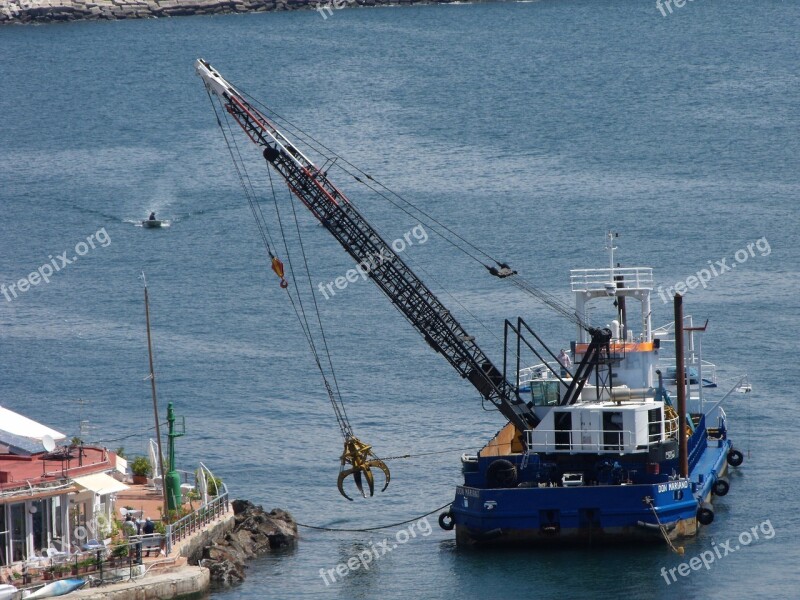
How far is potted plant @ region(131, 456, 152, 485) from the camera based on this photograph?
67625mm

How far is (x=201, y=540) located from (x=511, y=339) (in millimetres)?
37426

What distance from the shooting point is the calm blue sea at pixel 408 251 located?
229 ft

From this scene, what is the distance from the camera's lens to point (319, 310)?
105625 mm

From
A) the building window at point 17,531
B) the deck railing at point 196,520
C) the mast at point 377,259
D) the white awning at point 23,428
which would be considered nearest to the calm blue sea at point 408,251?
the deck railing at point 196,520

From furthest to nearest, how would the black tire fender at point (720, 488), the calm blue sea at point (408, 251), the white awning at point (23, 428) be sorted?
the black tire fender at point (720, 488)
the calm blue sea at point (408, 251)
the white awning at point (23, 428)

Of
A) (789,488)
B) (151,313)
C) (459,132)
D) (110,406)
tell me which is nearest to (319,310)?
(151,313)

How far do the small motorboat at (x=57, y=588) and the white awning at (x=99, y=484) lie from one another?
13.4 feet

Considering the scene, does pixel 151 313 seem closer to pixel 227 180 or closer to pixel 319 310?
pixel 319 310

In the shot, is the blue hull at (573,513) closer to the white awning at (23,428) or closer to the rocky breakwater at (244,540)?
the rocky breakwater at (244,540)

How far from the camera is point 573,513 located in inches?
2504

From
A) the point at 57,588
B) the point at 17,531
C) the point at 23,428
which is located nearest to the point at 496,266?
the point at 23,428

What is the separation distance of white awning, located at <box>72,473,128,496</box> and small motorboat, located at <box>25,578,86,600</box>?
4081mm

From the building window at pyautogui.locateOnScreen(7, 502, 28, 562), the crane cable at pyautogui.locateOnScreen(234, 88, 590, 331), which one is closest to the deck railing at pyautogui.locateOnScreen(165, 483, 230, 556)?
the building window at pyautogui.locateOnScreen(7, 502, 28, 562)

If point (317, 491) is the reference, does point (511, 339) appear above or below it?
above
